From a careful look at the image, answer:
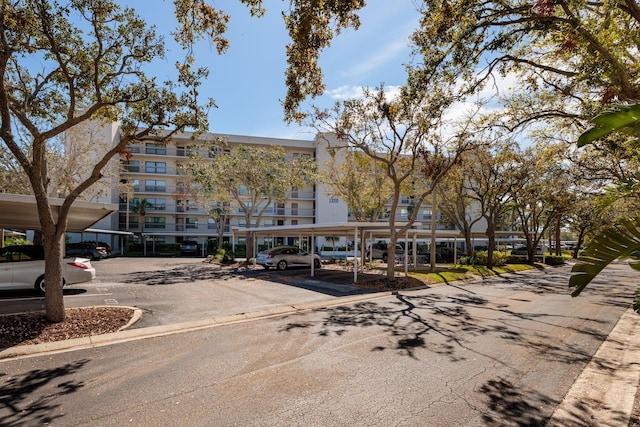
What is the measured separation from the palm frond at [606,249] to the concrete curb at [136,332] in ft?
23.2

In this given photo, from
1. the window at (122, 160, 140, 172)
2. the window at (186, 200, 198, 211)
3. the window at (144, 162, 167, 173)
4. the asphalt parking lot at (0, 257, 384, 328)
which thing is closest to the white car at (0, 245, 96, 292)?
the asphalt parking lot at (0, 257, 384, 328)

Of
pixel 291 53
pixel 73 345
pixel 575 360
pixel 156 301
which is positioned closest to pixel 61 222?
pixel 73 345

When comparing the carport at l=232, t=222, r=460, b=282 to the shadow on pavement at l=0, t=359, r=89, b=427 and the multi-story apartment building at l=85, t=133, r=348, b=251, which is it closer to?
the shadow on pavement at l=0, t=359, r=89, b=427

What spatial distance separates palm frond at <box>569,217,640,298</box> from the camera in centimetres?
339

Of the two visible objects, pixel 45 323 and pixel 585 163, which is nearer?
pixel 45 323

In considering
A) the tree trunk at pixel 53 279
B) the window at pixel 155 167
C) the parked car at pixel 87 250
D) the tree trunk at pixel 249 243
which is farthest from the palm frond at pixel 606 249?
the window at pixel 155 167

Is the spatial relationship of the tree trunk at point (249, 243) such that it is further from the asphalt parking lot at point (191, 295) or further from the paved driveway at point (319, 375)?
the paved driveway at point (319, 375)

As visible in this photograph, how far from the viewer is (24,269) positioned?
10.8 metres

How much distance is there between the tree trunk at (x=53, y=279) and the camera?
7391mm

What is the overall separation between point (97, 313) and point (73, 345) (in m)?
2.17

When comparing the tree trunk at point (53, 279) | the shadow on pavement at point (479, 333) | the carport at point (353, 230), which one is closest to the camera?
the shadow on pavement at point (479, 333)

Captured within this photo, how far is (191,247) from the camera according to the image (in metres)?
39.3

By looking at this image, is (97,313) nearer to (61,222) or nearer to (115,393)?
(61,222)

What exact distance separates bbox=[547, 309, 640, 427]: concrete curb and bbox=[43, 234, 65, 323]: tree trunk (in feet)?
29.1
